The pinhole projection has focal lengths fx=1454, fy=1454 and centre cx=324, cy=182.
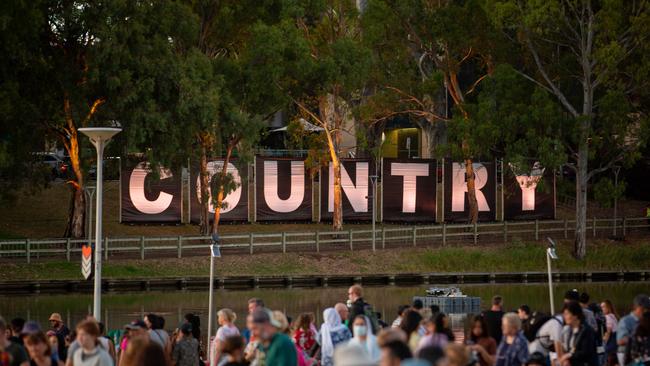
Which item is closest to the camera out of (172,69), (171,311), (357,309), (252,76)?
(357,309)

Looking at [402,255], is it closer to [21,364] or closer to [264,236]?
[264,236]

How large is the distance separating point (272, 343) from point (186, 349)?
279 inches

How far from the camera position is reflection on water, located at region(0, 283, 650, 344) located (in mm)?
43906

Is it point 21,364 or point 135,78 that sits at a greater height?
point 135,78

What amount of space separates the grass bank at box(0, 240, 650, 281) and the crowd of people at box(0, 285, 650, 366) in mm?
30226

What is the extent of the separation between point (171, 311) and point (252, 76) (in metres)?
18.7

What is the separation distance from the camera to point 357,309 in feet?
70.7

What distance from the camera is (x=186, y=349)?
852 inches

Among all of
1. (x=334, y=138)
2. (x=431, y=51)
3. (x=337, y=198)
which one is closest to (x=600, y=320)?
(x=337, y=198)

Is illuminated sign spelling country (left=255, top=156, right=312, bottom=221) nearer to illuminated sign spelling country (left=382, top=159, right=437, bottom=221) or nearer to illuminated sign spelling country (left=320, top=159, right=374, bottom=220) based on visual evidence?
illuminated sign spelling country (left=320, top=159, right=374, bottom=220)

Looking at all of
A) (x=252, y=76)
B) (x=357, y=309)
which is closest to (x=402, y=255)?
(x=252, y=76)

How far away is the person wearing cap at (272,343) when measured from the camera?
14664mm

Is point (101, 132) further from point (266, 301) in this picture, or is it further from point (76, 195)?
point (76, 195)

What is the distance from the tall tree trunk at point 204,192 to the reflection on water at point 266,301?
31.3 feet
